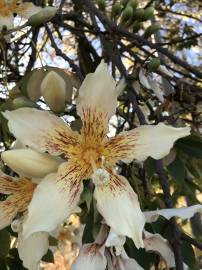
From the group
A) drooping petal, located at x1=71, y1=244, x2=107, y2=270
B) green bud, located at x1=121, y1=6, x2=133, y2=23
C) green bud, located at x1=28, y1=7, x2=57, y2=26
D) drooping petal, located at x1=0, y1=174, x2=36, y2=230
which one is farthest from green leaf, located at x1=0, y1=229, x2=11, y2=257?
green bud, located at x1=121, y1=6, x2=133, y2=23

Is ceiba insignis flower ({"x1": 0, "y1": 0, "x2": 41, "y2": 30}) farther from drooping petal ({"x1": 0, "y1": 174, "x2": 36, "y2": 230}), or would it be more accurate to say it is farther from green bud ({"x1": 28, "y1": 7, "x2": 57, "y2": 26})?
drooping petal ({"x1": 0, "y1": 174, "x2": 36, "y2": 230})

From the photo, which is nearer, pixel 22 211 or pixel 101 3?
pixel 22 211

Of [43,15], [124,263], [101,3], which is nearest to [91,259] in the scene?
[124,263]

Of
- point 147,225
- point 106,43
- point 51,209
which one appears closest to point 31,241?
point 51,209

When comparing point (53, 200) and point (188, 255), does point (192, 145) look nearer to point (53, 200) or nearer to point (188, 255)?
point (188, 255)

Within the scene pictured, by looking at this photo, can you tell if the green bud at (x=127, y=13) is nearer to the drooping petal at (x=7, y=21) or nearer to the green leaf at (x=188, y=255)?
the drooping petal at (x=7, y=21)
